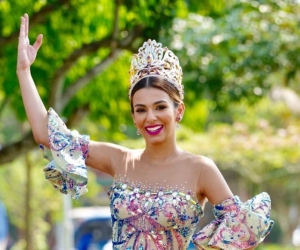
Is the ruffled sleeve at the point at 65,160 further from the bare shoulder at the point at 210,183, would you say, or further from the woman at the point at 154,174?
the bare shoulder at the point at 210,183

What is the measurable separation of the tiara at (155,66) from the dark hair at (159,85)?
25 millimetres

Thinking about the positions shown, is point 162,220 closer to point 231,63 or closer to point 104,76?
point 231,63

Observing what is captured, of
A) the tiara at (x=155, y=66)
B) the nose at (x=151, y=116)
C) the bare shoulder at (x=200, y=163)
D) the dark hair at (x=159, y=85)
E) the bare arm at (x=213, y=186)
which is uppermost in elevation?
the tiara at (x=155, y=66)

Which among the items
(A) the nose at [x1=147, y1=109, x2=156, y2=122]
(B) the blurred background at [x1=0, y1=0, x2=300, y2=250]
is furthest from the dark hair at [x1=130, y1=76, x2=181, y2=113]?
(B) the blurred background at [x1=0, y1=0, x2=300, y2=250]

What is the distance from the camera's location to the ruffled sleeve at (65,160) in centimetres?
509

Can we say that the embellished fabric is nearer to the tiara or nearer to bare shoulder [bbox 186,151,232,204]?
bare shoulder [bbox 186,151,232,204]

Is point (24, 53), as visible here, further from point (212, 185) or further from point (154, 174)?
point (212, 185)

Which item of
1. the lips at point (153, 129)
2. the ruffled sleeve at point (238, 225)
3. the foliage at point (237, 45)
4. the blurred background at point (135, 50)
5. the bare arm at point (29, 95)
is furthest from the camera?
the foliage at point (237, 45)

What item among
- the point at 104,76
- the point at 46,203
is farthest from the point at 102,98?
the point at 46,203

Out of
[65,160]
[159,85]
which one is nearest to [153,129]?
[159,85]

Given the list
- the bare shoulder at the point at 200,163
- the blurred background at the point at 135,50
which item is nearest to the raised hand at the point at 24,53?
the bare shoulder at the point at 200,163

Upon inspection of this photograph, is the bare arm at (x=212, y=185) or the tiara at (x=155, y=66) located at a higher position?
the tiara at (x=155, y=66)

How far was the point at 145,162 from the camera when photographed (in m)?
5.12

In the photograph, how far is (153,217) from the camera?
493 cm
